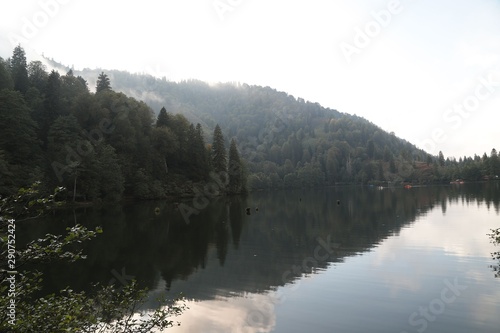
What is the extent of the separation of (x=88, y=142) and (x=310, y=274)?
5523 centimetres

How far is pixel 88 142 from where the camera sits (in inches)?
2494

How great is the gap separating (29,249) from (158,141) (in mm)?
89686

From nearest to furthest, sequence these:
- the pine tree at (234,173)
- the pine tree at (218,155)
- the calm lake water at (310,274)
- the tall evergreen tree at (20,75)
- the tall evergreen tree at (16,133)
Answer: the calm lake water at (310,274) → the tall evergreen tree at (16,133) → the tall evergreen tree at (20,75) → the pine tree at (218,155) → the pine tree at (234,173)

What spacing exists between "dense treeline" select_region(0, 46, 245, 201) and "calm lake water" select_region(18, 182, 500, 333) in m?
25.3

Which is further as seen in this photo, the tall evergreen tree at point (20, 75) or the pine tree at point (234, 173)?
the pine tree at point (234, 173)

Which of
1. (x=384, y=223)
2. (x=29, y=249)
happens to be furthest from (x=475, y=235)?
(x=29, y=249)

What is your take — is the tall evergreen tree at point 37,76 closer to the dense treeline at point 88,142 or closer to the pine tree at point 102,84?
the dense treeline at point 88,142

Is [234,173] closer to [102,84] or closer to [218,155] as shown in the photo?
[218,155]

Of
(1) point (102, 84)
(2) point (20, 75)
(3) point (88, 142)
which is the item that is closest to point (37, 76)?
(2) point (20, 75)

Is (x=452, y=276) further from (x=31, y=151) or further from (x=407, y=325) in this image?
(x=31, y=151)

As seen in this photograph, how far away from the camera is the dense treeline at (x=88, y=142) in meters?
58.1

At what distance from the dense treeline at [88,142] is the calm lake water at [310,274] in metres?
25.3

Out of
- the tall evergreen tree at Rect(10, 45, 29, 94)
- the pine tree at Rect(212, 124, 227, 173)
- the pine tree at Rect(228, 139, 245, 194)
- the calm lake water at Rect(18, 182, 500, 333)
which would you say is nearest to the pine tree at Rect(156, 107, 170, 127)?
the pine tree at Rect(212, 124, 227, 173)

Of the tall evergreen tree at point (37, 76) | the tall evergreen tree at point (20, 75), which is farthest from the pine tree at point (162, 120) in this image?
the tall evergreen tree at point (20, 75)
